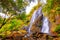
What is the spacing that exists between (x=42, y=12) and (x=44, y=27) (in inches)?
43.2

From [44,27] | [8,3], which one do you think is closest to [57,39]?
[44,27]

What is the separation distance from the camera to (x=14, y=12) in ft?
23.8

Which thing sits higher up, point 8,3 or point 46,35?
point 8,3

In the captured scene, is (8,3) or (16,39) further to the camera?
(16,39)

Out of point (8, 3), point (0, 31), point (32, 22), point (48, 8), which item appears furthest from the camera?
point (32, 22)

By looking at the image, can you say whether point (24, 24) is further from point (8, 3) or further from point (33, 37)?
point (8, 3)

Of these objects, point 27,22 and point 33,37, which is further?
point 27,22

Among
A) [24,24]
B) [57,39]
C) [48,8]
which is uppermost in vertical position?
[48,8]

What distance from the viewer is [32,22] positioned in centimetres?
1216

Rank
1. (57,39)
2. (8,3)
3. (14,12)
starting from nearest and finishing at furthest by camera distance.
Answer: (8,3)
(14,12)
(57,39)

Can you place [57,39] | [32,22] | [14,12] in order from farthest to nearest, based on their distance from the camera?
[32,22] → [57,39] → [14,12]

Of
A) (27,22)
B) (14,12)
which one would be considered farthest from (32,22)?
(14,12)

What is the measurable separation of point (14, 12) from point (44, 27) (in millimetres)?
4294

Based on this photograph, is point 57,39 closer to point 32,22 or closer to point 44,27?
point 44,27
